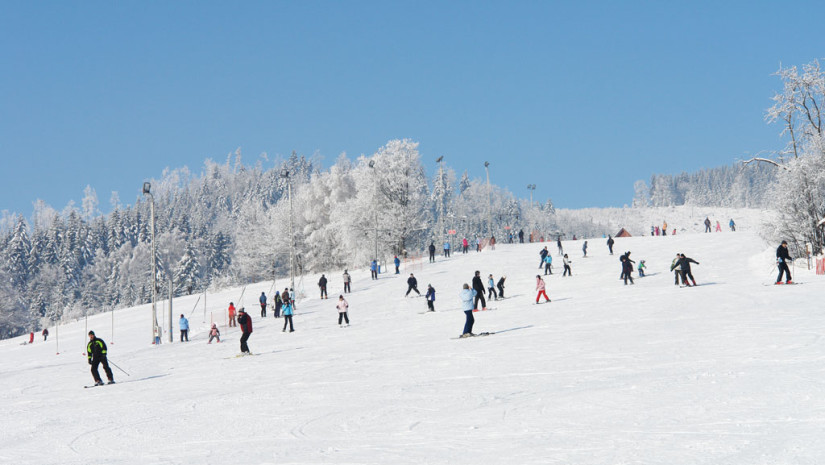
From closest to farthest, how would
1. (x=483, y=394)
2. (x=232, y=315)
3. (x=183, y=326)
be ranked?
(x=483, y=394) → (x=183, y=326) → (x=232, y=315)

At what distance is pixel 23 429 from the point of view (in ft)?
35.4

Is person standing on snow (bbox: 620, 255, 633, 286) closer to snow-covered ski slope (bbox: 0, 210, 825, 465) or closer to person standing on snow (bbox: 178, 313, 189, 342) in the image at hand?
snow-covered ski slope (bbox: 0, 210, 825, 465)

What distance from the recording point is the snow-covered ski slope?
7.24 meters

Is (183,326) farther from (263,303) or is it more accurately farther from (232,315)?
(263,303)

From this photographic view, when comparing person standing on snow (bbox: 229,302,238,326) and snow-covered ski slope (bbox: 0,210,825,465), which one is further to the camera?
person standing on snow (bbox: 229,302,238,326)

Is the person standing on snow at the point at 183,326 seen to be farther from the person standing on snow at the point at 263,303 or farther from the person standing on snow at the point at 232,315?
the person standing on snow at the point at 263,303

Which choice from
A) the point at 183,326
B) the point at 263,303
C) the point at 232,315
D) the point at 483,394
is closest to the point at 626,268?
the point at 263,303

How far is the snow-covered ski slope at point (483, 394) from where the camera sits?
23.7ft

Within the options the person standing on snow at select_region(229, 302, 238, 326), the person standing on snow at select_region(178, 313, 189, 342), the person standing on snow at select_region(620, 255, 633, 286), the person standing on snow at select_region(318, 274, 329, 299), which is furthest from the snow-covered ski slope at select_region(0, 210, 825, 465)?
the person standing on snow at select_region(318, 274, 329, 299)

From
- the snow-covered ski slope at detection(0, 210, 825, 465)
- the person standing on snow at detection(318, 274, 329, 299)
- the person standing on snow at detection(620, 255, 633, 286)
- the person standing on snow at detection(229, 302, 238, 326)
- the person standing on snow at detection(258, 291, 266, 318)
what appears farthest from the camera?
the person standing on snow at detection(318, 274, 329, 299)

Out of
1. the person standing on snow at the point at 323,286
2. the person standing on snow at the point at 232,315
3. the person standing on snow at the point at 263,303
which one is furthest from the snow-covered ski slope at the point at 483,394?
the person standing on snow at the point at 323,286

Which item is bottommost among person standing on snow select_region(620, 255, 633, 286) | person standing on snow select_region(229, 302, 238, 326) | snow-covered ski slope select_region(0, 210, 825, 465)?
snow-covered ski slope select_region(0, 210, 825, 465)

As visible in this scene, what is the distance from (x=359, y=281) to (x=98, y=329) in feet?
52.7

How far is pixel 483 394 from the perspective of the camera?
34.2 ft
